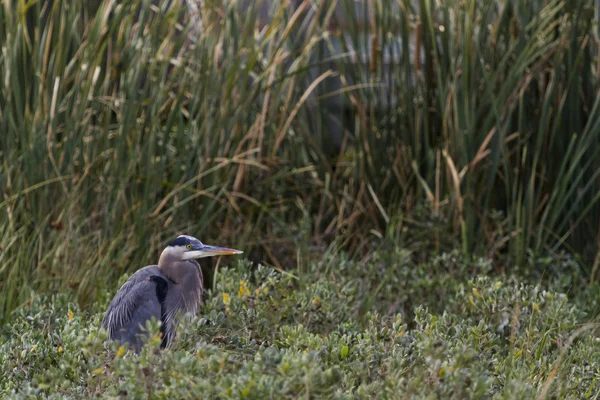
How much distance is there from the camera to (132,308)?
3.02 meters

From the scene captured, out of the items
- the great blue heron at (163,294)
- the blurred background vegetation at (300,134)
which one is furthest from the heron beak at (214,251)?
the blurred background vegetation at (300,134)

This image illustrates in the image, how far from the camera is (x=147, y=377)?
2.23 meters

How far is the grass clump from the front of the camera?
2219 mm

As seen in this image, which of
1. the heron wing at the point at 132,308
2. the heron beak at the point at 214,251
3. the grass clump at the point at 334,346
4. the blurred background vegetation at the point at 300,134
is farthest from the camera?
the blurred background vegetation at the point at 300,134

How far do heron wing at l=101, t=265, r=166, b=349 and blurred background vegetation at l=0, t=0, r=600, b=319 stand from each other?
838mm

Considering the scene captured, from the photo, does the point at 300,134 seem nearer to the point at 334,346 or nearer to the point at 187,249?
the point at 187,249

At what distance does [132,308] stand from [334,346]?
2.17 feet

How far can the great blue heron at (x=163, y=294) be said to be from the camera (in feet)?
9.96

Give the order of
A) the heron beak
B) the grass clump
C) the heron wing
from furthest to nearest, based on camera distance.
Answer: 1. the heron beak
2. the heron wing
3. the grass clump

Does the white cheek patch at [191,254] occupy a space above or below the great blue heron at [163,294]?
above

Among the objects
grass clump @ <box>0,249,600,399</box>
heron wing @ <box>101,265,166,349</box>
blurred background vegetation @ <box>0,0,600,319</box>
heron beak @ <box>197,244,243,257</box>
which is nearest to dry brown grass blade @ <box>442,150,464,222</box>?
blurred background vegetation @ <box>0,0,600,319</box>

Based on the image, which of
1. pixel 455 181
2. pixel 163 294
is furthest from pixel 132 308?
pixel 455 181

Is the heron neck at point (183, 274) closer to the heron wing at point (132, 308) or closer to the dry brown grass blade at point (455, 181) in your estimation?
the heron wing at point (132, 308)

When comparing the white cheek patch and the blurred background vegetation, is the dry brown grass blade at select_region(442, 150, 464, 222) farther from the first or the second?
the white cheek patch
